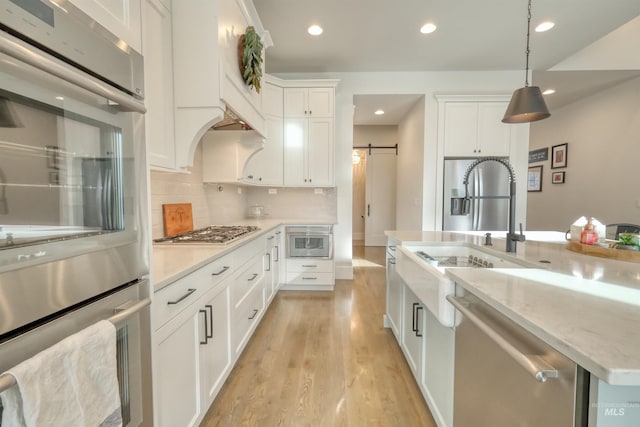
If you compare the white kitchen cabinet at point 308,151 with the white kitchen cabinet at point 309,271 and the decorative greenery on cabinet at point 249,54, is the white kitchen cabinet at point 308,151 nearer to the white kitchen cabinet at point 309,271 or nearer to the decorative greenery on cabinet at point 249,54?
the white kitchen cabinet at point 309,271

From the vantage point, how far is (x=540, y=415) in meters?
0.65

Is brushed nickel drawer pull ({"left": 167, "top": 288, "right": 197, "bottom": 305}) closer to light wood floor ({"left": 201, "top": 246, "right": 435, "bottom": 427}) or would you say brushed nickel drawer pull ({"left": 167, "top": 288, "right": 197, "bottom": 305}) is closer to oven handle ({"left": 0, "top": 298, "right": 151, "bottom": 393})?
oven handle ({"left": 0, "top": 298, "right": 151, "bottom": 393})

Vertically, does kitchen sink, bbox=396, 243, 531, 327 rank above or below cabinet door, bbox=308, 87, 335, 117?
below

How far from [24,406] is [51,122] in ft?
2.02

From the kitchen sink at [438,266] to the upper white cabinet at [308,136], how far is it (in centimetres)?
212

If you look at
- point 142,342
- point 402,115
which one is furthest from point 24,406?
point 402,115

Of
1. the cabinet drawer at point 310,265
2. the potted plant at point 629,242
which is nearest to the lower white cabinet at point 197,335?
the cabinet drawer at point 310,265

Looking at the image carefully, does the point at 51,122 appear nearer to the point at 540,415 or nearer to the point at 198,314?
the point at 198,314

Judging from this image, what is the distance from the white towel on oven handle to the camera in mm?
542

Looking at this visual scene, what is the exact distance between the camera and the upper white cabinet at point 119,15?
762mm

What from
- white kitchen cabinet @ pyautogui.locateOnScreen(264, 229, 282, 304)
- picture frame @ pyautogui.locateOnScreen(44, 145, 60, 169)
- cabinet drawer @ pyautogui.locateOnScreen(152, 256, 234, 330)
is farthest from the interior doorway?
picture frame @ pyautogui.locateOnScreen(44, 145, 60, 169)

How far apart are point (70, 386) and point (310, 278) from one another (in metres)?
2.98

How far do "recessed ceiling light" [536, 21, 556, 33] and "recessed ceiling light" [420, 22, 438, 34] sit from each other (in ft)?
3.65

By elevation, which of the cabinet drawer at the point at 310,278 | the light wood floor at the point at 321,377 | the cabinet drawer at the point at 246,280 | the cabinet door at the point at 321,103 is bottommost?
the light wood floor at the point at 321,377
